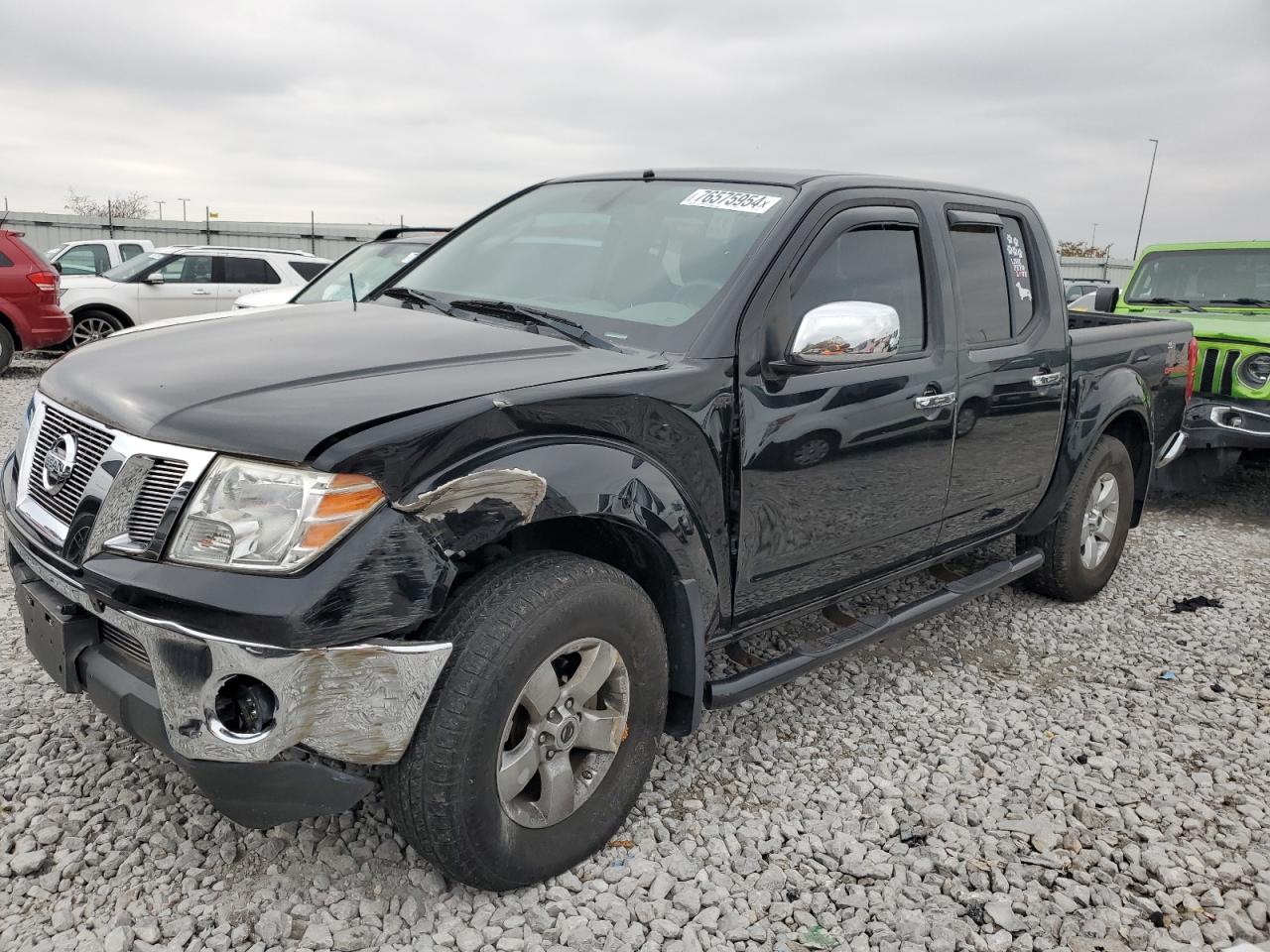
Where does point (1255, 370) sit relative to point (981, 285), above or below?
below

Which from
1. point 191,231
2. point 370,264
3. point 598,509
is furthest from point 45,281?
point 191,231

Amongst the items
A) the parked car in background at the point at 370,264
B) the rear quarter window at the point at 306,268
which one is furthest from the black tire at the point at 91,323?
the parked car in background at the point at 370,264

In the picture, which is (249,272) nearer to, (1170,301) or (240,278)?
(240,278)

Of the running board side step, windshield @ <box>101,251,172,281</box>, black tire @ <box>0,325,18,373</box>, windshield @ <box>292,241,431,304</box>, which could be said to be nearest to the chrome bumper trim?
the running board side step

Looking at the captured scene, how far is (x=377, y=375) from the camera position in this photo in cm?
233

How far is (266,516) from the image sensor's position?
2012 millimetres

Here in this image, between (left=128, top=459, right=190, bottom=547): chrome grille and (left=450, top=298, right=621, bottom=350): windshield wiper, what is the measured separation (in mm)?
1152

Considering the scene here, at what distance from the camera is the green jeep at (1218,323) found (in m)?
6.60

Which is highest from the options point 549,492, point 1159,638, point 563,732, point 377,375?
point 377,375

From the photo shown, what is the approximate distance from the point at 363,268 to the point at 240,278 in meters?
5.47

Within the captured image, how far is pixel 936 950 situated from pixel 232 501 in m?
1.94

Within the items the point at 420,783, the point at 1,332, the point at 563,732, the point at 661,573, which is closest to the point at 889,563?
the point at 661,573

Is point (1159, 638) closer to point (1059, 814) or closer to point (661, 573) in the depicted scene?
point (1059, 814)

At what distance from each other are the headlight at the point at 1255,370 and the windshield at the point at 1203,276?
1182 millimetres
